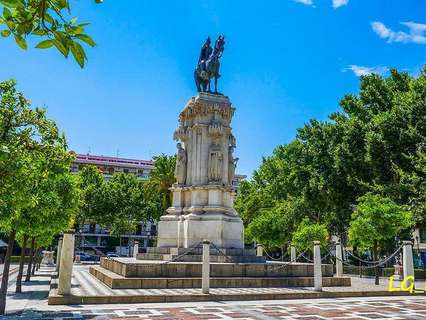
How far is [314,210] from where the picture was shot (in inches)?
1441

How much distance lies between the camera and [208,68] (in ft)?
60.4

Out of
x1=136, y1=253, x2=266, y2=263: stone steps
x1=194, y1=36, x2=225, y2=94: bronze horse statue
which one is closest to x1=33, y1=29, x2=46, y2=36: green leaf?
x1=136, y1=253, x2=266, y2=263: stone steps

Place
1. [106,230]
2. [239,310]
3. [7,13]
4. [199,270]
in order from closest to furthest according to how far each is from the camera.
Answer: [7,13] → [239,310] → [199,270] → [106,230]

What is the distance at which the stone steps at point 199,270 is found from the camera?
12.9 m

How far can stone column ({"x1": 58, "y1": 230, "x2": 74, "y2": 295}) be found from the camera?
10.4 meters

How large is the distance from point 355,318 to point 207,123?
10691 millimetres

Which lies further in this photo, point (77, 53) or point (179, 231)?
point (179, 231)

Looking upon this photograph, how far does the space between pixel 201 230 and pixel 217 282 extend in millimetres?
3016

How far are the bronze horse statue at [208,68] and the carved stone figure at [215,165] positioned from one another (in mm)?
3225

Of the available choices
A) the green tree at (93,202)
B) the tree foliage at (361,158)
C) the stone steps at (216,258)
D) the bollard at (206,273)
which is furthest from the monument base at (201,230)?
the green tree at (93,202)

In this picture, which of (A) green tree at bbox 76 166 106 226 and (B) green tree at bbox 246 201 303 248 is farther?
(A) green tree at bbox 76 166 106 226

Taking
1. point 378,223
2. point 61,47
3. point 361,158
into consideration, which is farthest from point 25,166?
point 361,158

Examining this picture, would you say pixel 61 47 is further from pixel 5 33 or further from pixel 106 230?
pixel 106 230

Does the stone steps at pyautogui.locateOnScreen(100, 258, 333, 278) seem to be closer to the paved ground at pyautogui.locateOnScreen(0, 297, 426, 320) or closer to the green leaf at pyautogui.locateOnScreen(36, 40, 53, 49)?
the paved ground at pyautogui.locateOnScreen(0, 297, 426, 320)
